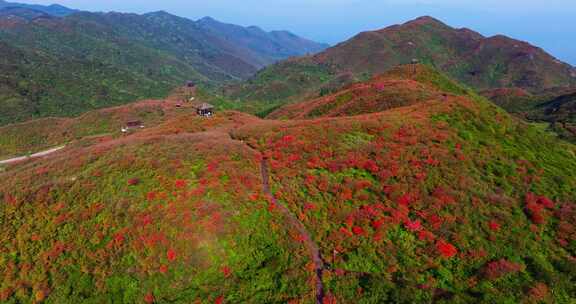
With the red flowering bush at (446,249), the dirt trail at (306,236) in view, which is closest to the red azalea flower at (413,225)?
the red flowering bush at (446,249)

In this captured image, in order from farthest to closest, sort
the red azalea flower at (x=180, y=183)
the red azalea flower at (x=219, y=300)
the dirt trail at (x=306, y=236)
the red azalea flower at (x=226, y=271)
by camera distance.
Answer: the red azalea flower at (x=180, y=183) < the red azalea flower at (x=226, y=271) < the dirt trail at (x=306, y=236) < the red azalea flower at (x=219, y=300)

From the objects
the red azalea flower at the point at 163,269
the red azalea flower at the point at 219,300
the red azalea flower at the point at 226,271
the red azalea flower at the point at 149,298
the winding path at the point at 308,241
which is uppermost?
the winding path at the point at 308,241

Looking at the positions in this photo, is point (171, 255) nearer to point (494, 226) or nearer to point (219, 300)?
point (219, 300)

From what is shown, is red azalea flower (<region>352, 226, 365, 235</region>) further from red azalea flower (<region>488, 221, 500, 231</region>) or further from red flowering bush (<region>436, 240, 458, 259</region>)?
red azalea flower (<region>488, 221, 500, 231</region>)

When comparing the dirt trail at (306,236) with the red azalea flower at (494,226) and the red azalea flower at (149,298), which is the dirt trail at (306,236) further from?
the red azalea flower at (494,226)

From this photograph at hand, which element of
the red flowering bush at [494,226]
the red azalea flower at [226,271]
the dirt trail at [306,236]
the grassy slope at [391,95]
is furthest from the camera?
the grassy slope at [391,95]

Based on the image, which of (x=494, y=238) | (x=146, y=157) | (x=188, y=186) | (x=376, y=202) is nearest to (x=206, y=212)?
(x=188, y=186)

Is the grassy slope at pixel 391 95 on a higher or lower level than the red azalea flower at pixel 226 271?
higher

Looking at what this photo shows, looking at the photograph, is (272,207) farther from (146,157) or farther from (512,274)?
(512,274)
